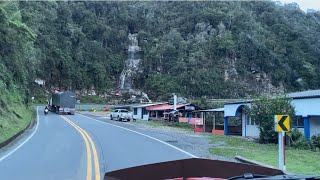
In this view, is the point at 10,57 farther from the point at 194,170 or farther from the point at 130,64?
the point at 130,64

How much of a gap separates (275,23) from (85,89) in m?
66.3

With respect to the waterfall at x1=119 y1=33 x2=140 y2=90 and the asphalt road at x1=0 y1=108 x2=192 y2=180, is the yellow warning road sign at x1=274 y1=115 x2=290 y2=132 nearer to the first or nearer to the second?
the asphalt road at x1=0 y1=108 x2=192 y2=180

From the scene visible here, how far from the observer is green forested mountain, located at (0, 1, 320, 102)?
109 metres

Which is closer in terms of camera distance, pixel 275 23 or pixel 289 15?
pixel 275 23

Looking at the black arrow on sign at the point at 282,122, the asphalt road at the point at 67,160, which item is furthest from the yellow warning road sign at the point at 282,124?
the asphalt road at the point at 67,160

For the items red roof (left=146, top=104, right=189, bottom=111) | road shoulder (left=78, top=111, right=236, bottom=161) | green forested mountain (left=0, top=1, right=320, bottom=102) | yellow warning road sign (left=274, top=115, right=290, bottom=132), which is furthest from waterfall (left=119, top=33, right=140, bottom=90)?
yellow warning road sign (left=274, top=115, right=290, bottom=132)

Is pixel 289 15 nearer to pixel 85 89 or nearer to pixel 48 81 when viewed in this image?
pixel 85 89

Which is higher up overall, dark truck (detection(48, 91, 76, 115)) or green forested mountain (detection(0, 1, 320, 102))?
green forested mountain (detection(0, 1, 320, 102))

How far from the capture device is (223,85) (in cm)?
10938

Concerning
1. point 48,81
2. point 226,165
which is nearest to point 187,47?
point 48,81

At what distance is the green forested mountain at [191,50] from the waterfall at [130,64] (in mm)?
1872

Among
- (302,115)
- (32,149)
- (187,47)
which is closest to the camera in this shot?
(32,149)

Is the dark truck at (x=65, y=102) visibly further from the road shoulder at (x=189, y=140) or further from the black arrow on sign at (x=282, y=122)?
the black arrow on sign at (x=282, y=122)

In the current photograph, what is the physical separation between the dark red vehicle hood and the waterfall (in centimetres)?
11920
